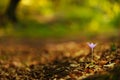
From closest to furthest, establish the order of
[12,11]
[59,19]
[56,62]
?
[56,62] → [12,11] → [59,19]

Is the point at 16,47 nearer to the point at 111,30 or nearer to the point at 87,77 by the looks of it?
the point at 111,30

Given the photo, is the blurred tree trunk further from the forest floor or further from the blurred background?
the forest floor

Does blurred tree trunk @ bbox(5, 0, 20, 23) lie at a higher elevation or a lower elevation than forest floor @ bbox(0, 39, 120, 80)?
higher

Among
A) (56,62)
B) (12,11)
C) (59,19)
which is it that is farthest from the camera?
(59,19)

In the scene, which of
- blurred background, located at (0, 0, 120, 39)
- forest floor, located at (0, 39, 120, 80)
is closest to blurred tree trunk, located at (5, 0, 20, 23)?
blurred background, located at (0, 0, 120, 39)

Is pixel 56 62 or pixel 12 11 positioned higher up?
pixel 12 11

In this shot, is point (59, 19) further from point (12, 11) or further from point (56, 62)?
point (56, 62)

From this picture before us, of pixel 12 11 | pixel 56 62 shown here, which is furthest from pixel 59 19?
pixel 56 62
